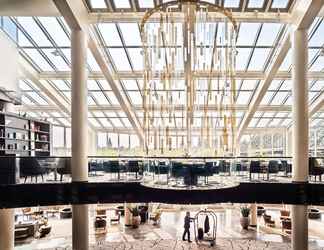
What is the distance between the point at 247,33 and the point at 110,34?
490 cm

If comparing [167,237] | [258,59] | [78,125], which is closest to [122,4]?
[78,125]

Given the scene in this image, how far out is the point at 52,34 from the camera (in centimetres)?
1166

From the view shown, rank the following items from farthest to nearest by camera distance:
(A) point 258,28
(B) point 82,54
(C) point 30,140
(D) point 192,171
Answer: (C) point 30,140 → (A) point 258,28 → (B) point 82,54 → (D) point 192,171

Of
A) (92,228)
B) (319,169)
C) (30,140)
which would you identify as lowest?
(92,228)

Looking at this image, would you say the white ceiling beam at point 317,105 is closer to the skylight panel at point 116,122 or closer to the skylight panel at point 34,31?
the skylight panel at point 116,122

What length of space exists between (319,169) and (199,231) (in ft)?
19.8

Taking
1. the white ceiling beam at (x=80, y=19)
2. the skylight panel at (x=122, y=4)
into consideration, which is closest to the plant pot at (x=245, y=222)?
the white ceiling beam at (x=80, y=19)

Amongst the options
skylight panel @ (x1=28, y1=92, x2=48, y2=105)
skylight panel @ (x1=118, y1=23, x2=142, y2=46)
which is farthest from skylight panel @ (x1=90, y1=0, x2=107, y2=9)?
skylight panel @ (x1=28, y1=92, x2=48, y2=105)

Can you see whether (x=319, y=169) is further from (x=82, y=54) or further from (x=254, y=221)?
(x=82, y=54)

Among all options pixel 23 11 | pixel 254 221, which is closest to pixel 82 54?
pixel 23 11

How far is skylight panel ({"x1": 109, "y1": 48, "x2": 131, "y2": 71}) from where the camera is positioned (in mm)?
12753

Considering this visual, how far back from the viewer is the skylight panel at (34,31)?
36.5ft

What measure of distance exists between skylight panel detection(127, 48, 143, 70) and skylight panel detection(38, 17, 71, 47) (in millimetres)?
2429

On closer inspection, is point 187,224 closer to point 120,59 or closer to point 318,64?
point 120,59
